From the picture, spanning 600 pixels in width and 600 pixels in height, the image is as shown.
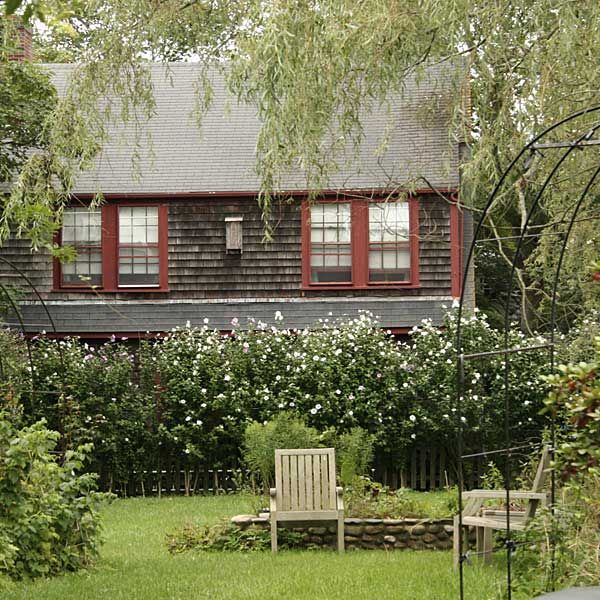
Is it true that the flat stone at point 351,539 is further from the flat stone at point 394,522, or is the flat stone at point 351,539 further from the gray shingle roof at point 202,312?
the gray shingle roof at point 202,312

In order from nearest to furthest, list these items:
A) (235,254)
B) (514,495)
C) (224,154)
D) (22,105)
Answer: (514,495) < (22,105) < (235,254) < (224,154)

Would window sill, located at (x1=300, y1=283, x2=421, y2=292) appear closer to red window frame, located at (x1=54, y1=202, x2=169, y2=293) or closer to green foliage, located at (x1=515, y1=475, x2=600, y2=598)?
red window frame, located at (x1=54, y1=202, x2=169, y2=293)

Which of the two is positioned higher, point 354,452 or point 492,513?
point 492,513

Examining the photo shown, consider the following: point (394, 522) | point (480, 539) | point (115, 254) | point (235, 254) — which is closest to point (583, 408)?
point (480, 539)

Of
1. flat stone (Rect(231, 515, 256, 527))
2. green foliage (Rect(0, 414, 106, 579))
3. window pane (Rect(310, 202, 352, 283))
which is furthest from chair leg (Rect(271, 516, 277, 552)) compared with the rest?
window pane (Rect(310, 202, 352, 283))

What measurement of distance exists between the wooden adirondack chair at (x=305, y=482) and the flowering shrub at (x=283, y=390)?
12.4 ft

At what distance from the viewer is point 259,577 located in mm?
9180

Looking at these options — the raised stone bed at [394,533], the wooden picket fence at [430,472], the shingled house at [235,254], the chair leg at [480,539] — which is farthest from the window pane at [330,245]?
the chair leg at [480,539]

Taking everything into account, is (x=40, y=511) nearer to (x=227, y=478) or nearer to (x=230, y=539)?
(x=230, y=539)

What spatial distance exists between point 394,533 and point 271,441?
8.13ft

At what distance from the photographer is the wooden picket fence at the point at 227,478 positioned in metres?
16.2

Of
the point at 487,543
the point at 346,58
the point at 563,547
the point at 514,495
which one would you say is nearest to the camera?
the point at 563,547

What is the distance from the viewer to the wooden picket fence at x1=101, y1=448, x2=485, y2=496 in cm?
1625

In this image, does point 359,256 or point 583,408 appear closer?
point 583,408
